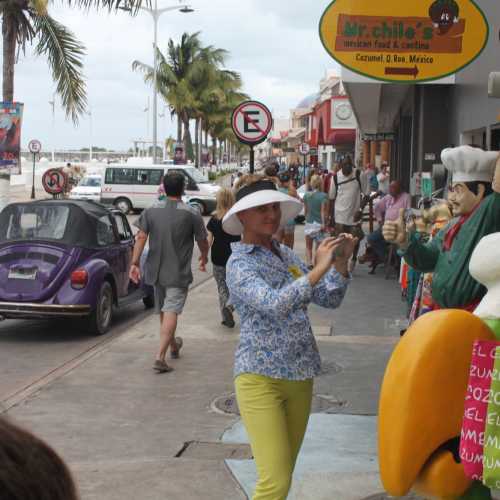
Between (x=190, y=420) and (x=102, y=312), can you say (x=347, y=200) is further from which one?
(x=190, y=420)

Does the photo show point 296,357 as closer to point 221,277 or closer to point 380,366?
point 380,366

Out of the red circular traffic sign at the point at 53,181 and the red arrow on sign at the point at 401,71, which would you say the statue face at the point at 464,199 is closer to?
the red arrow on sign at the point at 401,71

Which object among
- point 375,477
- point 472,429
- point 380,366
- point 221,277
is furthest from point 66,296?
point 472,429

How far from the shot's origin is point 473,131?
1152cm

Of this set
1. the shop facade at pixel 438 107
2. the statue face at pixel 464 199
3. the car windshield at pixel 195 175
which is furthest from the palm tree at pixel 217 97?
the statue face at pixel 464 199

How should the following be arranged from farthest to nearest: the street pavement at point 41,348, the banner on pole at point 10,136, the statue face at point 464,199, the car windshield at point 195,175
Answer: the car windshield at point 195,175 → the banner on pole at point 10,136 → the street pavement at point 41,348 → the statue face at point 464,199

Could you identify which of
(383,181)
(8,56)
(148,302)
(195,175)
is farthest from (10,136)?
(195,175)

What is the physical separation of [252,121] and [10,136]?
5943mm

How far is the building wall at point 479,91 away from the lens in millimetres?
9797

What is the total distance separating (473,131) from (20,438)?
440 inches

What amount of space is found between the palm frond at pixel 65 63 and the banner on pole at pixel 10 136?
2026 millimetres

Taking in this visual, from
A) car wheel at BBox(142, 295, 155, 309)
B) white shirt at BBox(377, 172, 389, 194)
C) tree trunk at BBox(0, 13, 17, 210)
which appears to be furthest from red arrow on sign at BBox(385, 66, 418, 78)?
white shirt at BBox(377, 172, 389, 194)

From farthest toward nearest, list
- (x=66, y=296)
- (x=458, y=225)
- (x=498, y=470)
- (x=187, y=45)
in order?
(x=187, y=45) → (x=66, y=296) → (x=458, y=225) → (x=498, y=470)

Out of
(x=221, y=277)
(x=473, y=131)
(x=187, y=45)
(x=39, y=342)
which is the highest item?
(x=187, y=45)
